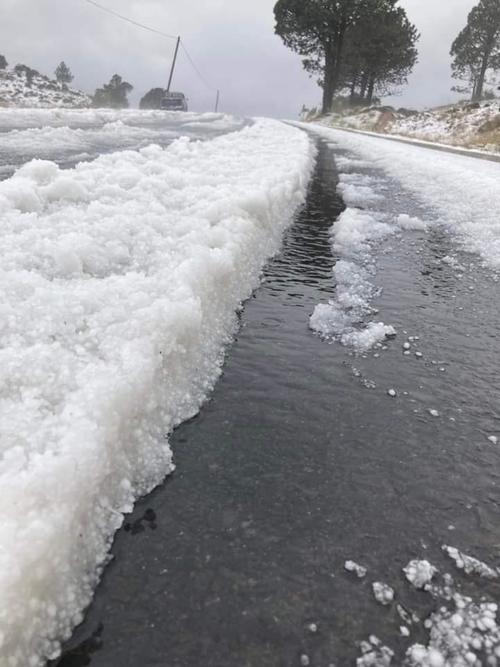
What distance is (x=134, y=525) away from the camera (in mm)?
2197

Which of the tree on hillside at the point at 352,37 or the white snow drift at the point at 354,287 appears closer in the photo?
the white snow drift at the point at 354,287

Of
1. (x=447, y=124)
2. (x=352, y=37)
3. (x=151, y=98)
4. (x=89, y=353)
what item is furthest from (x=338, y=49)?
(x=151, y=98)

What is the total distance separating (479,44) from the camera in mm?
42875

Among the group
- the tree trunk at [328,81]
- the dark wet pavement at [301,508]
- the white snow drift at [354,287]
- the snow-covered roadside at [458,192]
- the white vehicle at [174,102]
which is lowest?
the dark wet pavement at [301,508]

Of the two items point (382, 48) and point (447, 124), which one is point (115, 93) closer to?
point (382, 48)

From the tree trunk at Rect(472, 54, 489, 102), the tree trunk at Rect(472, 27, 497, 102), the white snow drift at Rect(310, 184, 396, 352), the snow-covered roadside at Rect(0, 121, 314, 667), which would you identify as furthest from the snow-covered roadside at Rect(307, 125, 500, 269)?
the tree trunk at Rect(472, 54, 489, 102)

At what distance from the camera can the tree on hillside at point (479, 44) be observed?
4091cm

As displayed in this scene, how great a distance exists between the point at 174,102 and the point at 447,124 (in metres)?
29.2

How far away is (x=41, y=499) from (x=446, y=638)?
1521 mm

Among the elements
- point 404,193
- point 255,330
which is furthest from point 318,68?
point 255,330

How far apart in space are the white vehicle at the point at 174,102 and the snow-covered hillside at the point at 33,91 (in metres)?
7.99

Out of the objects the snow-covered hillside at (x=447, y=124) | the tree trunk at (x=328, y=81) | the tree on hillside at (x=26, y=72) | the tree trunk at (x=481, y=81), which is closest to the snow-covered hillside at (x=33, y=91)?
the tree on hillside at (x=26, y=72)

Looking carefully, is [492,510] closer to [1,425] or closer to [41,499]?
[41,499]

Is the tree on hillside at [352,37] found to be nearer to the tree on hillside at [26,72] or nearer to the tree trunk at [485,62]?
the tree trunk at [485,62]
